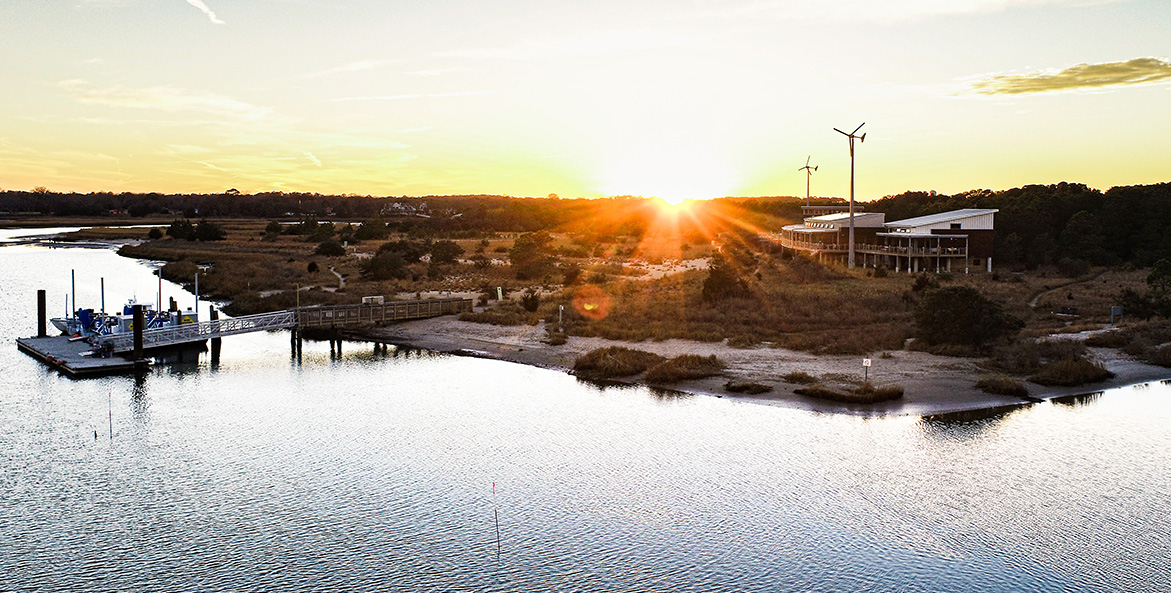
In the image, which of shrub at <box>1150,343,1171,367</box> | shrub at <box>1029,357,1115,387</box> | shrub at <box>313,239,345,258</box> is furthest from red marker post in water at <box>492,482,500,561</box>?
shrub at <box>313,239,345,258</box>

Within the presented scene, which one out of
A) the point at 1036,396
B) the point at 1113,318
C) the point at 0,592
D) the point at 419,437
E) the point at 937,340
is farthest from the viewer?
the point at 1113,318

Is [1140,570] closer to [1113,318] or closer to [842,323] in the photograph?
[842,323]

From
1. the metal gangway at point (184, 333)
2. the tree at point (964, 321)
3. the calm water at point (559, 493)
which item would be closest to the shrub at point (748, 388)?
the calm water at point (559, 493)

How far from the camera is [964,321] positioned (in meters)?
45.2

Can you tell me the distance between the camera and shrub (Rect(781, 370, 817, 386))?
3838 cm

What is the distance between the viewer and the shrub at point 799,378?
126ft

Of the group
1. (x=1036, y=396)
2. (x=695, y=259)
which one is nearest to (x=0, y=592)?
(x=1036, y=396)

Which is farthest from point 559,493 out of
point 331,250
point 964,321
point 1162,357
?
point 331,250

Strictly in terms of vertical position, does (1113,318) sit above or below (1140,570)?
above

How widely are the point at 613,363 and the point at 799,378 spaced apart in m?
8.60

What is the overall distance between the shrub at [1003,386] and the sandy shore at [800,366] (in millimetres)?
361

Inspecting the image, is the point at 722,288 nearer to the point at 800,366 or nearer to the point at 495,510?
the point at 800,366

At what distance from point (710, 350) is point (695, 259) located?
5564cm

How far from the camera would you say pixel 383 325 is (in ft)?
183
